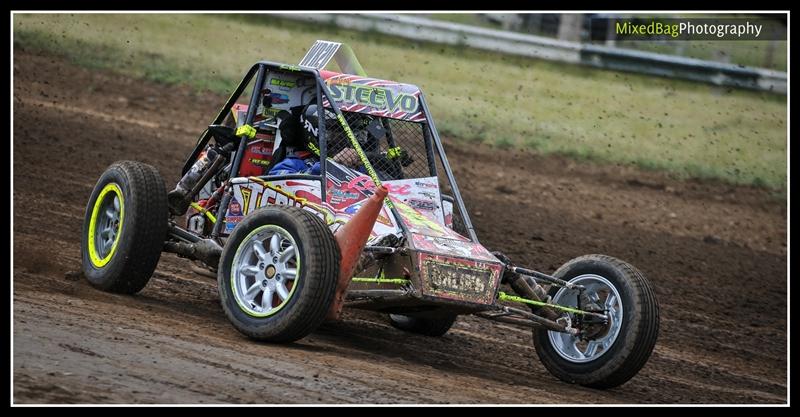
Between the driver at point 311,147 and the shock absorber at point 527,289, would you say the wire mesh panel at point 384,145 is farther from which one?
the shock absorber at point 527,289

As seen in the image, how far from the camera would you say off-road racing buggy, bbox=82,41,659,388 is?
7242 millimetres

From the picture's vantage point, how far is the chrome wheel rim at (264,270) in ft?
23.9

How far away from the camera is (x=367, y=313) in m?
9.62

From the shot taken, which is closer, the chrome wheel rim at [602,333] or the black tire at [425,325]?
the chrome wheel rim at [602,333]

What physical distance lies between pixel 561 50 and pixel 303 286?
13423 mm

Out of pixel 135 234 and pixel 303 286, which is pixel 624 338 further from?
pixel 135 234

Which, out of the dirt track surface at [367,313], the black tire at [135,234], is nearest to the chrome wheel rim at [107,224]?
the black tire at [135,234]

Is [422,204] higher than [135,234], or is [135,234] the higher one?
[422,204]

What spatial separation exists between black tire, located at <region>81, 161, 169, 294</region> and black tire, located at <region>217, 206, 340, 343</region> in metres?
1.32

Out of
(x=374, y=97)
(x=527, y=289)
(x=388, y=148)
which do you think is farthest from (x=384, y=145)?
(x=527, y=289)

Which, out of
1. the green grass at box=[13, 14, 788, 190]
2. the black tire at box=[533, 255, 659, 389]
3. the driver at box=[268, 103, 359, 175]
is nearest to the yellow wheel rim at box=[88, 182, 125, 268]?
the driver at box=[268, 103, 359, 175]

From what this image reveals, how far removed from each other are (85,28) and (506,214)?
28.8ft

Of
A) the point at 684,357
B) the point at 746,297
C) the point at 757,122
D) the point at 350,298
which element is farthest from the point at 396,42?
the point at 350,298

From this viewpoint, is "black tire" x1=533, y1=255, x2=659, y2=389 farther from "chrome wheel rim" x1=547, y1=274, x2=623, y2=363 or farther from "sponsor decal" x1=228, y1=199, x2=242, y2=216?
"sponsor decal" x1=228, y1=199, x2=242, y2=216
